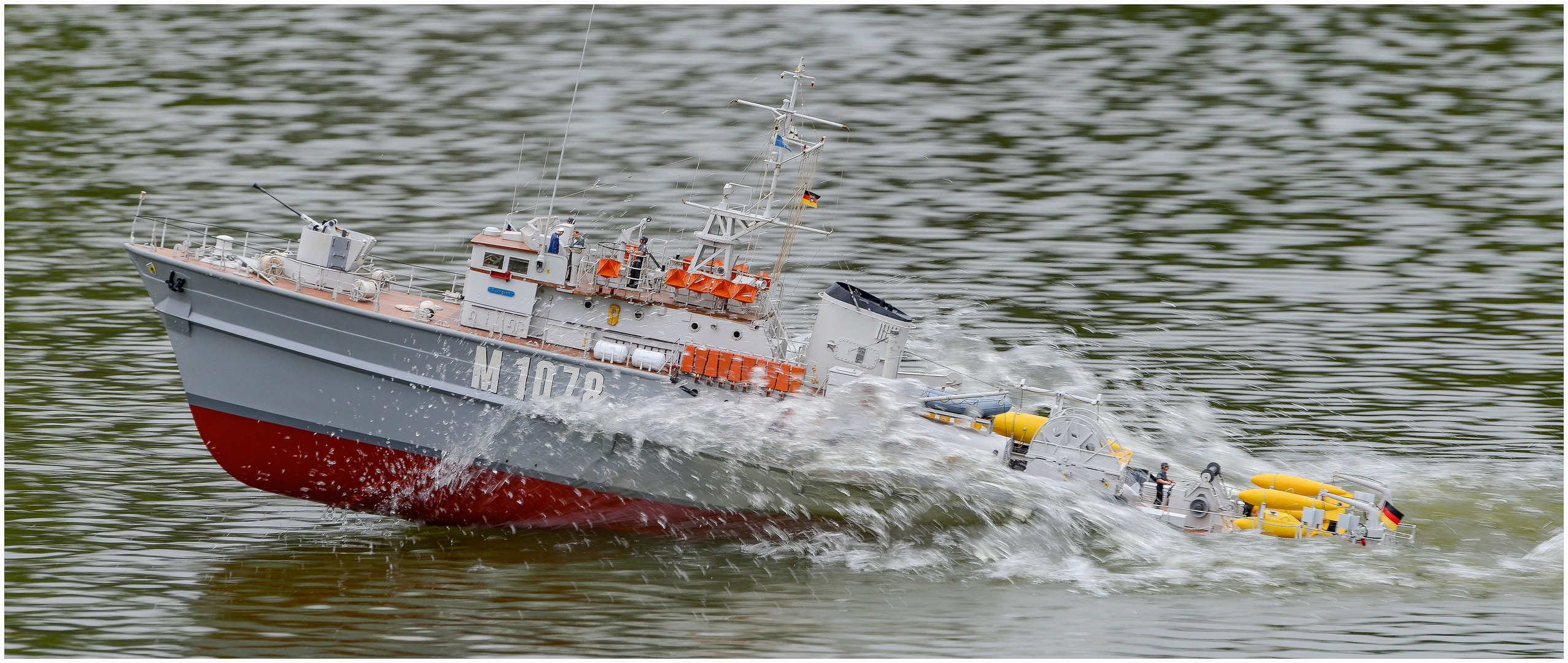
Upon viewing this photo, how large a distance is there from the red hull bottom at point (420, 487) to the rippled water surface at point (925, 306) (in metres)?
0.42

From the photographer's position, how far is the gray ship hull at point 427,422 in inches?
809

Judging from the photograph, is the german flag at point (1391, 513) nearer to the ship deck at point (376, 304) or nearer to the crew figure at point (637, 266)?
the ship deck at point (376, 304)

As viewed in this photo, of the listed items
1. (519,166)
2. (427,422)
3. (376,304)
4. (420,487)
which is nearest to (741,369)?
(427,422)

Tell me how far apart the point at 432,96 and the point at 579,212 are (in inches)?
293

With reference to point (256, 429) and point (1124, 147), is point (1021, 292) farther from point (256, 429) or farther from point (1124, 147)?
point (256, 429)

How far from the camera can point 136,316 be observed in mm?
28062

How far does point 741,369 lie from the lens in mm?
20875

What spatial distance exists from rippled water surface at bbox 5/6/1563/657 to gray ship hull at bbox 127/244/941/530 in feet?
2.00

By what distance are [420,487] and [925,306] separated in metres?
10.9

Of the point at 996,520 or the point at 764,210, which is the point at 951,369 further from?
the point at 764,210

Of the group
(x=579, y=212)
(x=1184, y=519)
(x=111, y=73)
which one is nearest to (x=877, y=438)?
(x=1184, y=519)

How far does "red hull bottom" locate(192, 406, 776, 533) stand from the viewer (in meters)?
20.9

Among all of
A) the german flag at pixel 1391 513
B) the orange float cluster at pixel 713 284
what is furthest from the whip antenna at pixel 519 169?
the german flag at pixel 1391 513

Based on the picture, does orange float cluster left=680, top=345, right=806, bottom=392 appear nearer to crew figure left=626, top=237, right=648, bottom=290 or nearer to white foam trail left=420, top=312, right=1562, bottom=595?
white foam trail left=420, top=312, right=1562, bottom=595
